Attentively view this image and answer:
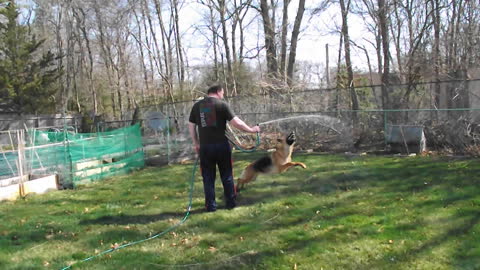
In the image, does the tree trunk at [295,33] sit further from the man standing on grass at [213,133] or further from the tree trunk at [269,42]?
the man standing on grass at [213,133]

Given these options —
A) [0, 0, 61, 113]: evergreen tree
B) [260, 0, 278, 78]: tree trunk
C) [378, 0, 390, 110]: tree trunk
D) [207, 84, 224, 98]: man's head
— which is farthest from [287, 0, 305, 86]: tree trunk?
[0, 0, 61, 113]: evergreen tree

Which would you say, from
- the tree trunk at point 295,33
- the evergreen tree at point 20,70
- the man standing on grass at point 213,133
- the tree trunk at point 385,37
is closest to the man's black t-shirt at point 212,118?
the man standing on grass at point 213,133

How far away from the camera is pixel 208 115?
19.4 feet

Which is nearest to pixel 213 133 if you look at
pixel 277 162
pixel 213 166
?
pixel 213 166

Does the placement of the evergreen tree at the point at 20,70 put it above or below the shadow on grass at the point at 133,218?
above

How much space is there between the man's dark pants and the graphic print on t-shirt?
33 centimetres

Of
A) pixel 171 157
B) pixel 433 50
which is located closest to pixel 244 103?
pixel 171 157

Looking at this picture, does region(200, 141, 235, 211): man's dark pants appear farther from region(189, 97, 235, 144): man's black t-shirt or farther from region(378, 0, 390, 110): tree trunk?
region(378, 0, 390, 110): tree trunk

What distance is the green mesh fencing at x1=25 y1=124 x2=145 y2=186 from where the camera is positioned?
976cm

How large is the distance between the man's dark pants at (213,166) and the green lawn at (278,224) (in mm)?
269

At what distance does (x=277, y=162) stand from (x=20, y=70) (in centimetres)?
3030

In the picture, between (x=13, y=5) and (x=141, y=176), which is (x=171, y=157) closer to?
(x=141, y=176)

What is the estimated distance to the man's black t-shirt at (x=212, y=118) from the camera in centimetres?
591

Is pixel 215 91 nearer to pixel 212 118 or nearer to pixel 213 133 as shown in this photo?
pixel 212 118
